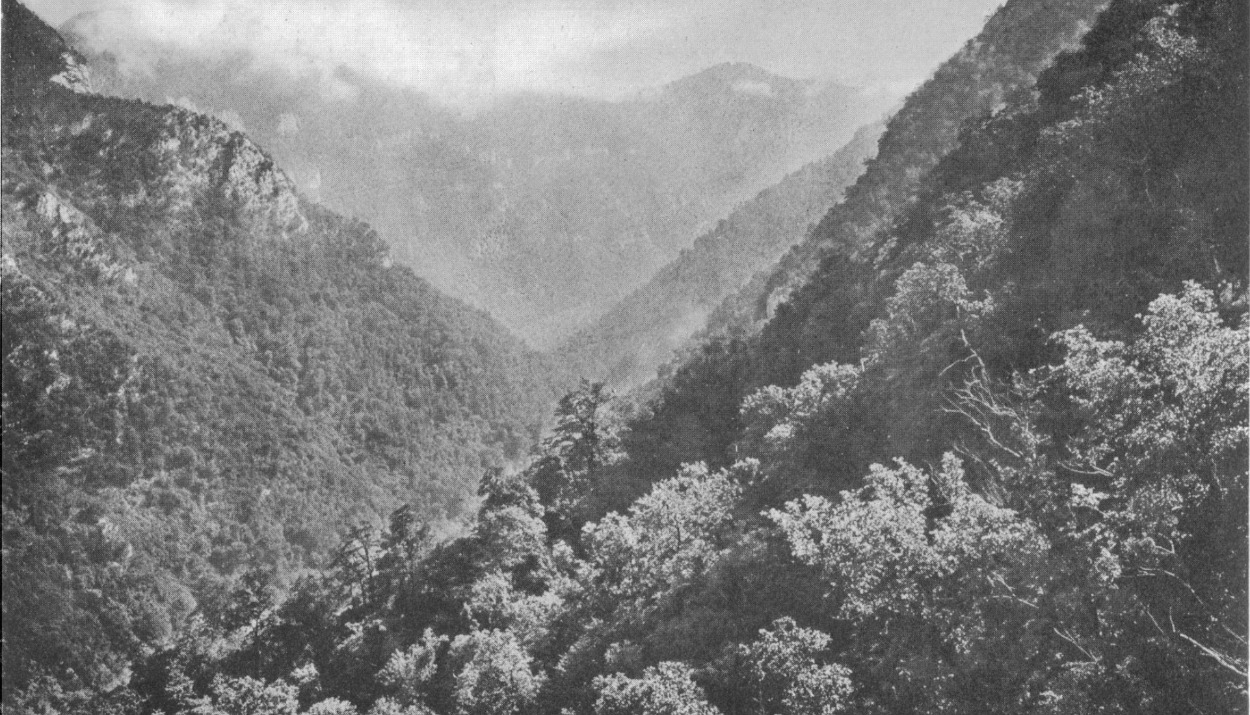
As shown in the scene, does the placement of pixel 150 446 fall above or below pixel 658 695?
above

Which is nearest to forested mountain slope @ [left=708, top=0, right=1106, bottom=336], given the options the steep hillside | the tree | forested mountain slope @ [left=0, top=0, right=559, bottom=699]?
the steep hillside

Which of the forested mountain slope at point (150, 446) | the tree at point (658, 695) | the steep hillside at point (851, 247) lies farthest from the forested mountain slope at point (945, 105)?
the forested mountain slope at point (150, 446)

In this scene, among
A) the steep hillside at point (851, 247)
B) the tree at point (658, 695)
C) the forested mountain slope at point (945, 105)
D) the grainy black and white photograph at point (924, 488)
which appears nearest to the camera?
the grainy black and white photograph at point (924, 488)

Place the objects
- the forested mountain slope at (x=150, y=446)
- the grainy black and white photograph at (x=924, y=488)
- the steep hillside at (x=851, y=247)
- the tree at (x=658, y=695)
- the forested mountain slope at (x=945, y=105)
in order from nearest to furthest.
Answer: the grainy black and white photograph at (x=924, y=488) → the tree at (x=658, y=695) → the steep hillside at (x=851, y=247) → the forested mountain slope at (x=945, y=105) → the forested mountain slope at (x=150, y=446)

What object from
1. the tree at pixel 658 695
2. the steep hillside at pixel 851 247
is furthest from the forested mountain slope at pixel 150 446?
the tree at pixel 658 695

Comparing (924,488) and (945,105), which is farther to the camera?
(945,105)

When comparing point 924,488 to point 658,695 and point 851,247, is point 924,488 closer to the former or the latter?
point 658,695

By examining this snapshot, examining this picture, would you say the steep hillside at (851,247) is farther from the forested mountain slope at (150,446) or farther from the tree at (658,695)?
the forested mountain slope at (150,446)

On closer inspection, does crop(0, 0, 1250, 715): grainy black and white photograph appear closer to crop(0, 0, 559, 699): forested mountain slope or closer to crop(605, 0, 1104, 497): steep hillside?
crop(605, 0, 1104, 497): steep hillside

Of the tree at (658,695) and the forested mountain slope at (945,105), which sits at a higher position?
the forested mountain slope at (945,105)

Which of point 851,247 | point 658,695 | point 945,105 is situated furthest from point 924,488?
point 945,105

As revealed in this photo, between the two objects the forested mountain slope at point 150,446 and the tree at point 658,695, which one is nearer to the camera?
the tree at point 658,695

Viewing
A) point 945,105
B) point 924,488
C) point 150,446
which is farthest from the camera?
point 150,446
